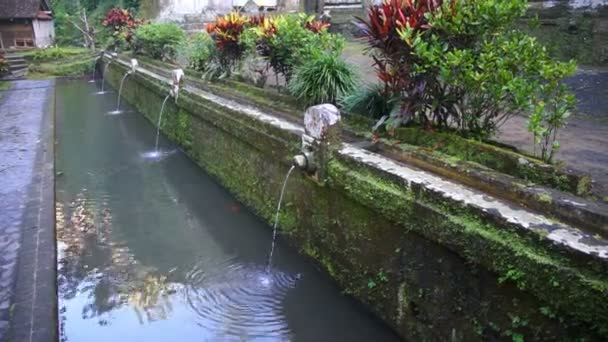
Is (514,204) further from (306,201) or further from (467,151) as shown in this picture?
(306,201)

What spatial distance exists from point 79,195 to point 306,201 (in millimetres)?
4373

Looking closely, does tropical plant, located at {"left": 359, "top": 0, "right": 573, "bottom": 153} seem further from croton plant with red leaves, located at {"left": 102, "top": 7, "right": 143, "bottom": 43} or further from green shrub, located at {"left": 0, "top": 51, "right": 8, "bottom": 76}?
green shrub, located at {"left": 0, "top": 51, "right": 8, "bottom": 76}

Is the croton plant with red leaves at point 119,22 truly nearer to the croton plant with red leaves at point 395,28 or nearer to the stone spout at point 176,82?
the stone spout at point 176,82

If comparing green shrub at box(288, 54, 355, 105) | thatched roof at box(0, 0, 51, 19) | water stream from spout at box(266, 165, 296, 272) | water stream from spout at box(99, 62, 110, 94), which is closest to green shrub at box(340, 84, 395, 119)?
green shrub at box(288, 54, 355, 105)

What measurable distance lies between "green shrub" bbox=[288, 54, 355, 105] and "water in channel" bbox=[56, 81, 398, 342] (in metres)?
1.74

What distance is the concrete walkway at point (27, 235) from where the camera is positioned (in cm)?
348

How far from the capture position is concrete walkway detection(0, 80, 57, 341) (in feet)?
11.4

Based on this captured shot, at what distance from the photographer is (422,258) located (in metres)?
3.09

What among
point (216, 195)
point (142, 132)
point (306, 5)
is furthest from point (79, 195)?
point (306, 5)

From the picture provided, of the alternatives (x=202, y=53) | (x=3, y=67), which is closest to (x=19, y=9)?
(x=3, y=67)

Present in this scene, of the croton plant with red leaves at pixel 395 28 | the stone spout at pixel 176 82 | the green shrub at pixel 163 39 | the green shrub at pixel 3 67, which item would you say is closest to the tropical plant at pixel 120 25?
the green shrub at pixel 163 39

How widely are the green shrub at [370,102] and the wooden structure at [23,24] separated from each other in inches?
1216

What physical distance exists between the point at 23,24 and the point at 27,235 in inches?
1212

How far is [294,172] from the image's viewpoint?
4684 mm
